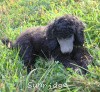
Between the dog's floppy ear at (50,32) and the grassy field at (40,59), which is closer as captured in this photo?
the grassy field at (40,59)

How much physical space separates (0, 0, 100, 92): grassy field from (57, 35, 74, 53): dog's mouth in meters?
0.24

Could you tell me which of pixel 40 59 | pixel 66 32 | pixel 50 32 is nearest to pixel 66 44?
pixel 66 32

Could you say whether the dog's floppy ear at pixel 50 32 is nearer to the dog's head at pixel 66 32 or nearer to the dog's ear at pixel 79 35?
the dog's head at pixel 66 32

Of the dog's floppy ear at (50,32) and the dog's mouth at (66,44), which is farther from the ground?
the dog's floppy ear at (50,32)

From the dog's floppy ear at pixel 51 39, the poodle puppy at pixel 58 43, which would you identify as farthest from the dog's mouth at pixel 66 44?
the dog's floppy ear at pixel 51 39

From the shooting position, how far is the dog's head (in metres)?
5.00

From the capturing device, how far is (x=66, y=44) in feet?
16.7

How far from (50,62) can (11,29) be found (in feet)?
5.64

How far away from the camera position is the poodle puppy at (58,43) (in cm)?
505

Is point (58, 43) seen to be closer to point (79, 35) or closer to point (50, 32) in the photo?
point (50, 32)

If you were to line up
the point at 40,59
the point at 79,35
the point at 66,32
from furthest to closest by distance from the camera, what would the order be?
the point at 40,59 → the point at 79,35 → the point at 66,32

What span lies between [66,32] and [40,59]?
0.78 m

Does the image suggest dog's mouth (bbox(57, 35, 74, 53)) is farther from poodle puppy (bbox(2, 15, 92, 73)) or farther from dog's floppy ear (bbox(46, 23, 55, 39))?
dog's floppy ear (bbox(46, 23, 55, 39))

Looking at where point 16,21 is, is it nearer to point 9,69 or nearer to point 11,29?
point 11,29
